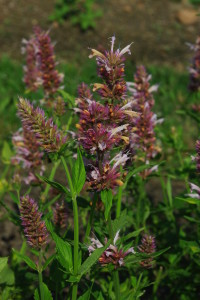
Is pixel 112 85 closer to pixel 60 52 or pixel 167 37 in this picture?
pixel 60 52

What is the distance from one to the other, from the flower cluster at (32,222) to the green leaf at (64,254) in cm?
7

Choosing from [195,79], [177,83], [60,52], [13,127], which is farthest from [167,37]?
[195,79]

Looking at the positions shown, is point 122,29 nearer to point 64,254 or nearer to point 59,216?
point 59,216

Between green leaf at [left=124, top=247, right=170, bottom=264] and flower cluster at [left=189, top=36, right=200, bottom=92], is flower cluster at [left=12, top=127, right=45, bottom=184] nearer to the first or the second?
green leaf at [left=124, top=247, right=170, bottom=264]

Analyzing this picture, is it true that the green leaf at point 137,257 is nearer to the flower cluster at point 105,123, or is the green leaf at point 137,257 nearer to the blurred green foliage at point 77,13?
the flower cluster at point 105,123

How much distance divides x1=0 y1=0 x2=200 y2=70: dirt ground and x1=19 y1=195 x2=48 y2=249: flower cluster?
7037mm

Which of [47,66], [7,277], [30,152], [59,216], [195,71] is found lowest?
[7,277]

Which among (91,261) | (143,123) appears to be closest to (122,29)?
(143,123)

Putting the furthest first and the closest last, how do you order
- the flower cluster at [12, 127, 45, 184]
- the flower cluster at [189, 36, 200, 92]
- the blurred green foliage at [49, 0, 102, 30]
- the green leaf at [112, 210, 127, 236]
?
the blurred green foliage at [49, 0, 102, 30] → the flower cluster at [189, 36, 200, 92] → the flower cluster at [12, 127, 45, 184] → the green leaf at [112, 210, 127, 236]

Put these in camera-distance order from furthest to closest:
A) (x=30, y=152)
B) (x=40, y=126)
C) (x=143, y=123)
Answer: (x=30, y=152), (x=143, y=123), (x=40, y=126)

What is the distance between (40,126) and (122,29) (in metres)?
9.10

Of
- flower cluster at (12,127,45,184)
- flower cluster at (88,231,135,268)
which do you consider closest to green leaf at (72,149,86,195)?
flower cluster at (88,231,135,268)

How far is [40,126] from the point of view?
175 centimetres

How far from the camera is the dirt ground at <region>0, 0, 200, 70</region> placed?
927 centimetres
